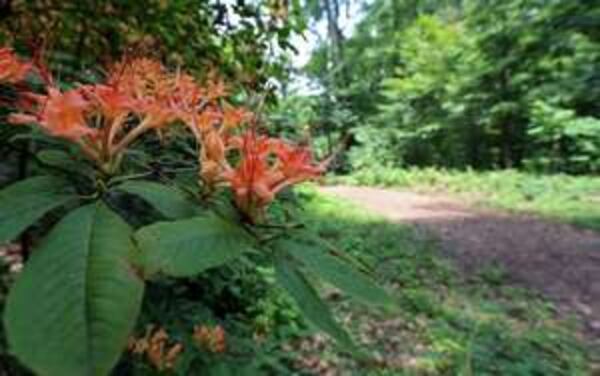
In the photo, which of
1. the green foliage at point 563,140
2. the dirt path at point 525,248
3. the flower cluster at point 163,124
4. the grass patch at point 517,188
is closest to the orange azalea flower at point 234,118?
the flower cluster at point 163,124

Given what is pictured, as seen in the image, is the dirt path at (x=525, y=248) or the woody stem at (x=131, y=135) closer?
the woody stem at (x=131, y=135)

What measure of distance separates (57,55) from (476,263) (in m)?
5.34

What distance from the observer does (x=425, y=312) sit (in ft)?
14.0

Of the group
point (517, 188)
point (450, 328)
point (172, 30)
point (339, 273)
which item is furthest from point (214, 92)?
point (517, 188)

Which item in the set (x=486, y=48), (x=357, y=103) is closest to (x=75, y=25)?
(x=486, y=48)

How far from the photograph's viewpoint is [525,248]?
677 cm

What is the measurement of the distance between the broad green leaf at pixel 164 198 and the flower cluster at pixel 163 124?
38 mm

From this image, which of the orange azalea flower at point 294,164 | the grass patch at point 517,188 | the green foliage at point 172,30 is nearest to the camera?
the orange azalea flower at point 294,164

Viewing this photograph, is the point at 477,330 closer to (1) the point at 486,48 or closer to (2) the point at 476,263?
(2) the point at 476,263

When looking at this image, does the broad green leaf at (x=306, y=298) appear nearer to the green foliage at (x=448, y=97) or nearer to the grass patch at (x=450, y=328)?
the grass patch at (x=450, y=328)

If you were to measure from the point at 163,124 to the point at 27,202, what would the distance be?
20 cm

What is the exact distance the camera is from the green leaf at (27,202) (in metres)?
0.52

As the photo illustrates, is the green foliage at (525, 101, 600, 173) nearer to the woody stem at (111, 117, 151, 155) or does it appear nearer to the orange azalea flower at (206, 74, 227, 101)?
the orange azalea flower at (206, 74, 227, 101)

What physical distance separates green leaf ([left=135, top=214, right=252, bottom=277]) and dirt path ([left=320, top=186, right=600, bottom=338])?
14.0 ft
